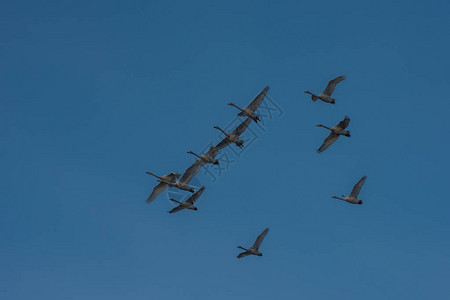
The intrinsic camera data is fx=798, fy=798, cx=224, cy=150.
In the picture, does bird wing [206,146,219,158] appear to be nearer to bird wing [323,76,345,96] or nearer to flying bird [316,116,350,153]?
flying bird [316,116,350,153]

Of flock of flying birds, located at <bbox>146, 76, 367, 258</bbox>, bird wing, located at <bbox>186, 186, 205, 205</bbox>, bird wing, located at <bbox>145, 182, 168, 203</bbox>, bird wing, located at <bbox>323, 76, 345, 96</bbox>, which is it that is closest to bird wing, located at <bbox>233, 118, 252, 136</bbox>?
flock of flying birds, located at <bbox>146, 76, 367, 258</bbox>

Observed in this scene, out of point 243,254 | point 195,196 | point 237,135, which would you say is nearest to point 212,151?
point 237,135

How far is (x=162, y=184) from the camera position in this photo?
107 metres

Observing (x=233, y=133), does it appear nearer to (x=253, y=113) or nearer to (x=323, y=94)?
(x=253, y=113)

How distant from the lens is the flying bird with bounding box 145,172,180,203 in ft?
349

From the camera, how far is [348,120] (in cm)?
10712

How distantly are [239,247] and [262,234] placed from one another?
602cm

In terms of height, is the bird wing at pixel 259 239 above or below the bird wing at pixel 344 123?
below

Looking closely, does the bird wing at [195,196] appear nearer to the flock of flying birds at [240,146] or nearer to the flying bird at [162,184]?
the flock of flying birds at [240,146]

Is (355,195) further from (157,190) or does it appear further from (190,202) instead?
(157,190)

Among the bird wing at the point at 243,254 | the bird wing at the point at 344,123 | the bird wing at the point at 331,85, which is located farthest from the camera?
the bird wing at the point at 243,254

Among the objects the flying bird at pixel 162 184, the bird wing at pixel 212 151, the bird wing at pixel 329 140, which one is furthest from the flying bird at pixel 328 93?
the flying bird at pixel 162 184

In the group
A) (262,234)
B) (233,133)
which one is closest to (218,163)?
(233,133)

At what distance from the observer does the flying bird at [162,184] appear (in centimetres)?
10631
